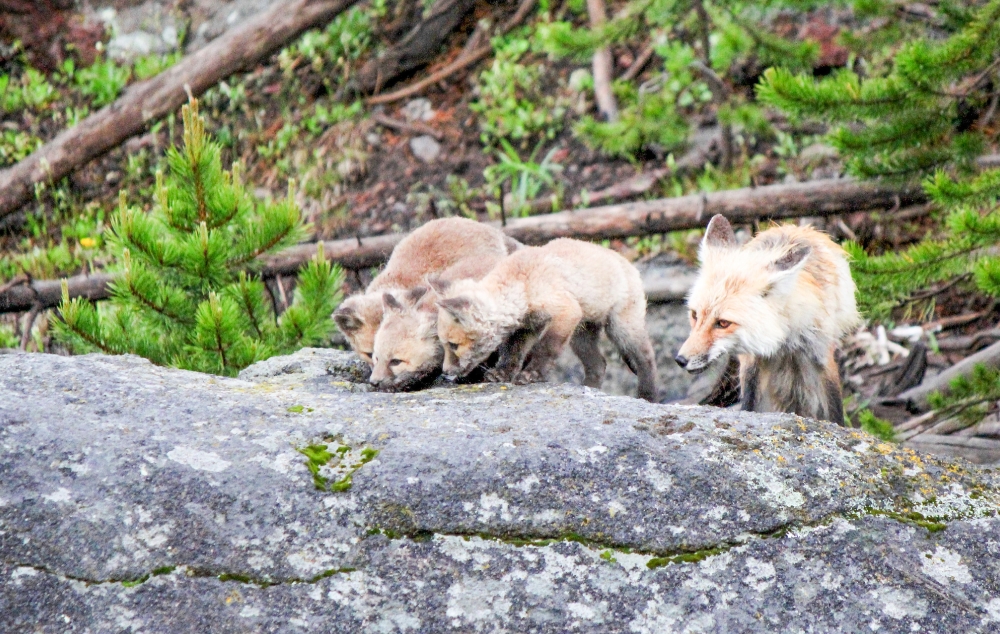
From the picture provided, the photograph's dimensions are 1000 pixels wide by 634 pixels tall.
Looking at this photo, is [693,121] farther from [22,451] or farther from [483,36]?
[22,451]

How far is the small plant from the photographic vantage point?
10781 mm

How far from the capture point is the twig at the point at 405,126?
1251 centimetres

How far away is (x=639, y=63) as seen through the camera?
1222cm

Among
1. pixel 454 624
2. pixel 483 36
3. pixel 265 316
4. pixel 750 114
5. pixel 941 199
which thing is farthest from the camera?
pixel 483 36

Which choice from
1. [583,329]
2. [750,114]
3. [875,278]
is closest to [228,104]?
[750,114]

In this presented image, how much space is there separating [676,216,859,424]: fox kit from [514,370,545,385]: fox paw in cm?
81

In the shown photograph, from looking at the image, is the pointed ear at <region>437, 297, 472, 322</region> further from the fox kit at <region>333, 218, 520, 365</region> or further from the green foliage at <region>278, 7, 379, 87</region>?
the green foliage at <region>278, 7, 379, 87</region>

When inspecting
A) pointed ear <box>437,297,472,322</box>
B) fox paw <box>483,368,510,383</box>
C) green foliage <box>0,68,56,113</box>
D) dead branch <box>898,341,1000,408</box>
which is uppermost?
green foliage <box>0,68,56,113</box>

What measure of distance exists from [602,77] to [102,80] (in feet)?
22.7

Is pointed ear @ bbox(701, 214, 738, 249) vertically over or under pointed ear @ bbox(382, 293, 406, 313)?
over

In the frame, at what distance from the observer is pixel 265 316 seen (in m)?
6.47

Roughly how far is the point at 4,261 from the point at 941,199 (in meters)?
10.4

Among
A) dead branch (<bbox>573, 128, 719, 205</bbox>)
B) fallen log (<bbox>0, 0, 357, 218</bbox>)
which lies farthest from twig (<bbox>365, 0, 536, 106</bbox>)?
dead branch (<bbox>573, 128, 719, 205</bbox>)

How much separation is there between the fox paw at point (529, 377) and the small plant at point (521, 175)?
18.0ft
